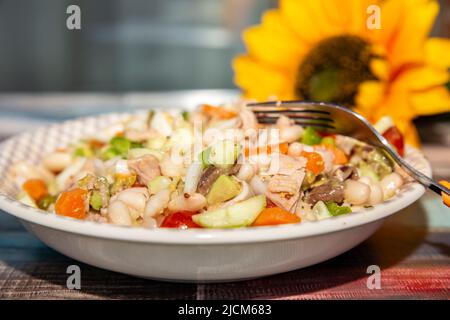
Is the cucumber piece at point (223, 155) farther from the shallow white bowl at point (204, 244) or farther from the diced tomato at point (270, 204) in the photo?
the shallow white bowl at point (204, 244)

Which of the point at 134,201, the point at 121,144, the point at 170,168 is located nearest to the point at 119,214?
the point at 134,201

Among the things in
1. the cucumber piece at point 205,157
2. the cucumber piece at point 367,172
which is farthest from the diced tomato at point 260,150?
the cucumber piece at point 367,172

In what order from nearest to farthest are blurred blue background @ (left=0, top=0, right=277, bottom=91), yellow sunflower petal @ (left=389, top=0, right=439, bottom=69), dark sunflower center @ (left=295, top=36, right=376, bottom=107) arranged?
yellow sunflower petal @ (left=389, top=0, right=439, bottom=69) < dark sunflower center @ (left=295, top=36, right=376, bottom=107) < blurred blue background @ (left=0, top=0, right=277, bottom=91)

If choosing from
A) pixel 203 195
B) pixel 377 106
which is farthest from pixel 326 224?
pixel 377 106

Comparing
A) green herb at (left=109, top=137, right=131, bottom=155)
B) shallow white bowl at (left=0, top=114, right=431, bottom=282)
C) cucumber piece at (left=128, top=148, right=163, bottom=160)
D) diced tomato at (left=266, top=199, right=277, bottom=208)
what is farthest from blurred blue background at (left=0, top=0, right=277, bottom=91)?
shallow white bowl at (left=0, top=114, right=431, bottom=282)

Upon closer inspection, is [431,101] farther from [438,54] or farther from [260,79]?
[260,79]

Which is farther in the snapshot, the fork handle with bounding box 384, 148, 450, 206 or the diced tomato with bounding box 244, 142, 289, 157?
the diced tomato with bounding box 244, 142, 289, 157

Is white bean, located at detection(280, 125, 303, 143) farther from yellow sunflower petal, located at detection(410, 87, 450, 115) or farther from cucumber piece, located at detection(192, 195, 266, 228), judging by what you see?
yellow sunflower petal, located at detection(410, 87, 450, 115)
